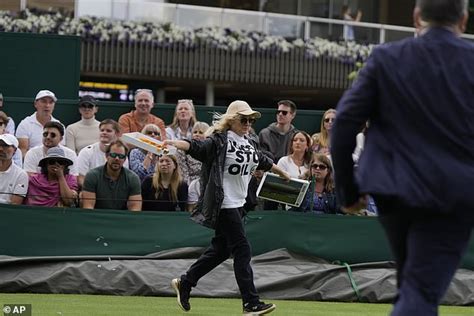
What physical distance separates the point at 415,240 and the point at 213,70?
29.1 metres

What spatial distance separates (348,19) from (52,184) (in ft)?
80.3

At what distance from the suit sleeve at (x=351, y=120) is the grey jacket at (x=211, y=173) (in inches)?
201

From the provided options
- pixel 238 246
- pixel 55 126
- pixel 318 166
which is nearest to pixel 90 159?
pixel 55 126

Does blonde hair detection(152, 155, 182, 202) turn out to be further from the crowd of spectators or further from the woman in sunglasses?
the woman in sunglasses

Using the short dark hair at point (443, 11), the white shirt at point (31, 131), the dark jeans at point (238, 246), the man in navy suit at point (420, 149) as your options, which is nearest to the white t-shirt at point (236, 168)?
the dark jeans at point (238, 246)

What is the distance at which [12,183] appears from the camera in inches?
523

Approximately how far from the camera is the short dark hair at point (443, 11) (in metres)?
5.36

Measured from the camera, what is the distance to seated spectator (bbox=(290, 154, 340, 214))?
13.8 metres

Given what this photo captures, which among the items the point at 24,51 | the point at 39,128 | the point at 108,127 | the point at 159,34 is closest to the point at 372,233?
the point at 108,127

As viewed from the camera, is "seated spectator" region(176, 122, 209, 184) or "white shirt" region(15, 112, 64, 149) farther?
"white shirt" region(15, 112, 64, 149)

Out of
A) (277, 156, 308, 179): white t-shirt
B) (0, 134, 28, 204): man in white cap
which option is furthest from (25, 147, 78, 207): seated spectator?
(277, 156, 308, 179): white t-shirt

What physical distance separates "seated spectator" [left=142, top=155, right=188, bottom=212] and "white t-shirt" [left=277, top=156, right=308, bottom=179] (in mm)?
1390

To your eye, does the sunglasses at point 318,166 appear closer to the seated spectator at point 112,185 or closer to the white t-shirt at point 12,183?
the seated spectator at point 112,185

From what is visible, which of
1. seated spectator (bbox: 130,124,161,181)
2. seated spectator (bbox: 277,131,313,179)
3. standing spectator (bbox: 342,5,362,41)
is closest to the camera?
seated spectator (bbox: 130,124,161,181)
